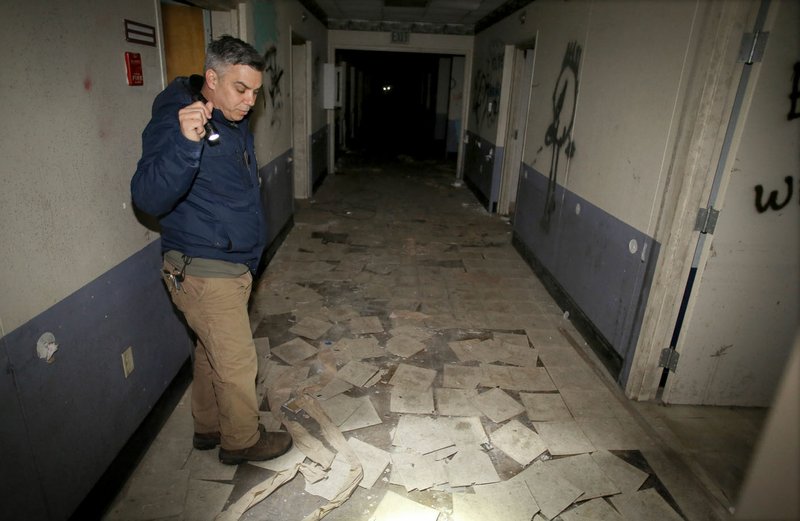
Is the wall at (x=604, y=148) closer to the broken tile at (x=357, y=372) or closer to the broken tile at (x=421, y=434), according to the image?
the broken tile at (x=421, y=434)

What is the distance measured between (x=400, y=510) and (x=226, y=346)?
1111 mm

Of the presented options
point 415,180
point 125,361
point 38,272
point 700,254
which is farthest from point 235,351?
point 415,180

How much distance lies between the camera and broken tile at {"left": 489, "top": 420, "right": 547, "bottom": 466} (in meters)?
2.55

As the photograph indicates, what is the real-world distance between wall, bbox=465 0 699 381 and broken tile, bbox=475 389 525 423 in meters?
0.87

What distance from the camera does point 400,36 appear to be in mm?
8758

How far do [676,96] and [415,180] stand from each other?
6.99 metres

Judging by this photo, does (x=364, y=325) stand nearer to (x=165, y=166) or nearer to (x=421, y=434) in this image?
(x=421, y=434)

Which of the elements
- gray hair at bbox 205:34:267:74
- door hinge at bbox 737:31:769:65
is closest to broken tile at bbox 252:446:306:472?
gray hair at bbox 205:34:267:74

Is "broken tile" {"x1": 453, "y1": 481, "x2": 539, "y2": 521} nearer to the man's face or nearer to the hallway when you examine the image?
the hallway

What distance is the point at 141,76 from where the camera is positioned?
2328 millimetres

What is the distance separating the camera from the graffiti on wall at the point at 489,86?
7.14 m

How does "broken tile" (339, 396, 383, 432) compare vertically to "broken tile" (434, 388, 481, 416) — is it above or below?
below

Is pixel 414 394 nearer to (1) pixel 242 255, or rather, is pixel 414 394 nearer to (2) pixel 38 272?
(1) pixel 242 255

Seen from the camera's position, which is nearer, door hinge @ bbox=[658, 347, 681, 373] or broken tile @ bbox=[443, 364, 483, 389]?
door hinge @ bbox=[658, 347, 681, 373]
